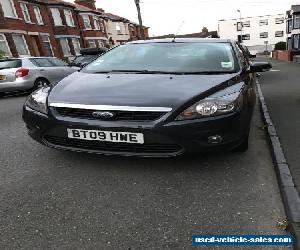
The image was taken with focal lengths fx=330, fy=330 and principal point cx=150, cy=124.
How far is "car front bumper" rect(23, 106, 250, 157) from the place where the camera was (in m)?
3.16

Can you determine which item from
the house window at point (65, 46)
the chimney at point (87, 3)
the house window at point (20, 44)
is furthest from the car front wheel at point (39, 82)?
the chimney at point (87, 3)

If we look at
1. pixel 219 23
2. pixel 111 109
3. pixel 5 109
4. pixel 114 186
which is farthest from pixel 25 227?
pixel 219 23

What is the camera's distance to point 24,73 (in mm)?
10773

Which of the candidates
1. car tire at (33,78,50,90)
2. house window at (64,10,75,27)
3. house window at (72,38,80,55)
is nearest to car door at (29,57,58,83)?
car tire at (33,78,50,90)

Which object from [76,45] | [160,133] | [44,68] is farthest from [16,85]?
[76,45]

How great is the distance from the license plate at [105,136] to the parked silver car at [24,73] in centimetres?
803

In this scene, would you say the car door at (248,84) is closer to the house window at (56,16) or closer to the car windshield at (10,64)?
the car windshield at (10,64)

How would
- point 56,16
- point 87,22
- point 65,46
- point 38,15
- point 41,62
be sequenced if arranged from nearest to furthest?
point 41,62 → point 38,15 → point 56,16 → point 65,46 → point 87,22

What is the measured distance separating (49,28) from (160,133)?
3084 centimetres

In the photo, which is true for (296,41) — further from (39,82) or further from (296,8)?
(39,82)

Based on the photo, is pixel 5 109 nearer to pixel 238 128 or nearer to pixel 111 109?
pixel 111 109

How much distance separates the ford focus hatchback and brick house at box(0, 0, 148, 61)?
692 inches

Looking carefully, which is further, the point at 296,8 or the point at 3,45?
the point at 296,8

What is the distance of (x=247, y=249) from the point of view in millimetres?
2355
